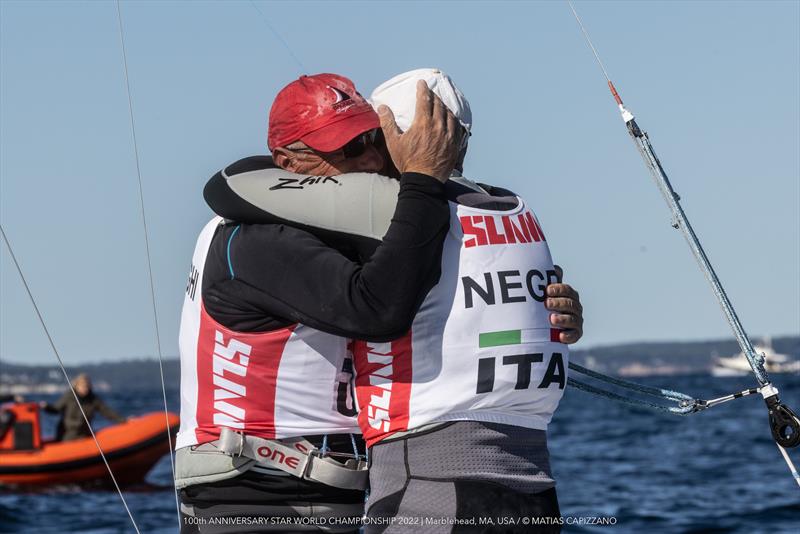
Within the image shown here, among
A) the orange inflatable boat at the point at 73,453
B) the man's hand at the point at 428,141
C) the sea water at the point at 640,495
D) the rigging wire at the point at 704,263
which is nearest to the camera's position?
the man's hand at the point at 428,141

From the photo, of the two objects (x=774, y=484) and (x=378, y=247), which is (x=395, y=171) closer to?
(x=378, y=247)

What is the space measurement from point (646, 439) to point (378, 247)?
26.6 metres

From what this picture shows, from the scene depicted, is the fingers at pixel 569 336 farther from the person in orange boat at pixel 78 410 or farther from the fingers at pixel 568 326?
the person in orange boat at pixel 78 410

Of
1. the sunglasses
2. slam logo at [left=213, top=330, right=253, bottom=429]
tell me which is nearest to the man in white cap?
the sunglasses

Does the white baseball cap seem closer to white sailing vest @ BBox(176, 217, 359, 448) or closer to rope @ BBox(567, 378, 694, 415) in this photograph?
white sailing vest @ BBox(176, 217, 359, 448)

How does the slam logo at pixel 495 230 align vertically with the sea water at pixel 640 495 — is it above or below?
above

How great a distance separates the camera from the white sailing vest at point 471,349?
2279 millimetres

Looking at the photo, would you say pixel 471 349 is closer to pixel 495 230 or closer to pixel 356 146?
pixel 495 230

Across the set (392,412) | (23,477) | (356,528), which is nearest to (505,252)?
(392,412)

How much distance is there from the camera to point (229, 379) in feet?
8.05

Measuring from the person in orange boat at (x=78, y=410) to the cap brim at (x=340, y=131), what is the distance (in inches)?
587

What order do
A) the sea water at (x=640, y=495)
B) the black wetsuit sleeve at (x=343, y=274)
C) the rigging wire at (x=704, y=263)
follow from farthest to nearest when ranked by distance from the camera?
the sea water at (x=640, y=495) → the rigging wire at (x=704, y=263) → the black wetsuit sleeve at (x=343, y=274)

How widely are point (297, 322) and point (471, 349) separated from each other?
1.04 ft

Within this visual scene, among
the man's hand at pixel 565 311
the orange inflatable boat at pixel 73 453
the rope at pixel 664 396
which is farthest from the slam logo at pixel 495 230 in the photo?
the orange inflatable boat at pixel 73 453
